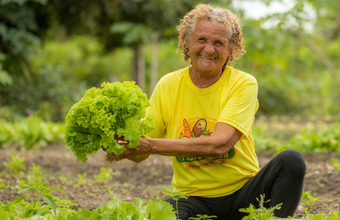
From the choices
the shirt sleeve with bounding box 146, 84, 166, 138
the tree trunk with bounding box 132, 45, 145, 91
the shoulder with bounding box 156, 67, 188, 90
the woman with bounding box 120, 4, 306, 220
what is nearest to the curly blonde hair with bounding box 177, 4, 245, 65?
the woman with bounding box 120, 4, 306, 220

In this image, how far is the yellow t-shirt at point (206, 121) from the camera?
2992 mm

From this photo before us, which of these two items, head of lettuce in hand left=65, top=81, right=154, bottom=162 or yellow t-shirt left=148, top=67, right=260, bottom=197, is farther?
yellow t-shirt left=148, top=67, right=260, bottom=197

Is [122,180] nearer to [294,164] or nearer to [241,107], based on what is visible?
[241,107]

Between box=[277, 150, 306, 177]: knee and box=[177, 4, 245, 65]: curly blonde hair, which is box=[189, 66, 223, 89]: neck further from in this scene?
box=[277, 150, 306, 177]: knee

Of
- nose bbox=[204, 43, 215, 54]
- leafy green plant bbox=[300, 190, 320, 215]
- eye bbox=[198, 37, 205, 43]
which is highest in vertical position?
eye bbox=[198, 37, 205, 43]

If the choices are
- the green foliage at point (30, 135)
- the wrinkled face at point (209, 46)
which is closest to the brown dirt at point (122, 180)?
the green foliage at point (30, 135)

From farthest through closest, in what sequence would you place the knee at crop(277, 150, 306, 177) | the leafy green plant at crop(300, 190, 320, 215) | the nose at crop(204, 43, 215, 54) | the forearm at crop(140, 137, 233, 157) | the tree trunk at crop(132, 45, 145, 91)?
the tree trunk at crop(132, 45, 145, 91) → the leafy green plant at crop(300, 190, 320, 215) → the nose at crop(204, 43, 215, 54) → the knee at crop(277, 150, 306, 177) → the forearm at crop(140, 137, 233, 157)

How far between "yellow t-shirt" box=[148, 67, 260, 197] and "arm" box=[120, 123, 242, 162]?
23cm

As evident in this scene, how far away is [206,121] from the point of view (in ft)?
9.96

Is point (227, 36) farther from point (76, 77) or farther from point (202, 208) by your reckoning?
point (76, 77)

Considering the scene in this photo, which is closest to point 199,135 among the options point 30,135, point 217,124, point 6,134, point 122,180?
point 217,124

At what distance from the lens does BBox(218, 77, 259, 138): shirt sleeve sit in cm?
279

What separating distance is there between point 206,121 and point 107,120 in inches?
31.2

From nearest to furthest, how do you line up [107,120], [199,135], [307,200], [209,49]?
[107,120] < [209,49] < [199,135] < [307,200]
